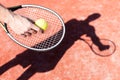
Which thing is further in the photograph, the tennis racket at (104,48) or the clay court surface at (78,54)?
the tennis racket at (104,48)

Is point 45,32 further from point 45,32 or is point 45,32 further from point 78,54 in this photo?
point 78,54

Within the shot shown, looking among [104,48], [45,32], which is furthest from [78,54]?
[45,32]

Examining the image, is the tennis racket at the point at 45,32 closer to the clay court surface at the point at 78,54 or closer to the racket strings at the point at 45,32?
the racket strings at the point at 45,32

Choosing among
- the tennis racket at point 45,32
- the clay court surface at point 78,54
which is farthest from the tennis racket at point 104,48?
the tennis racket at point 45,32

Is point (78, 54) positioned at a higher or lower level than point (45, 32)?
lower

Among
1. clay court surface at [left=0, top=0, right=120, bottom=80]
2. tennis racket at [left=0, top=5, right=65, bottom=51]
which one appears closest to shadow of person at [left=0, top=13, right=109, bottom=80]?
clay court surface at [left=0, top=0, right=120, bottom=80]

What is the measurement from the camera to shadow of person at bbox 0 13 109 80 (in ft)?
22.2

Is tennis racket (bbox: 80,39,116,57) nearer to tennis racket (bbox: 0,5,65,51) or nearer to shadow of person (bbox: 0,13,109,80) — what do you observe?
shadow of person (bbox: 0,13,109,80)

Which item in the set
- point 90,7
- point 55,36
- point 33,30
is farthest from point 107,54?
point 33,30

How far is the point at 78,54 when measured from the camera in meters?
6.90

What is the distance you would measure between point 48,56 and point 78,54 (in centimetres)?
74

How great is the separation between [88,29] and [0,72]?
98.3 inches

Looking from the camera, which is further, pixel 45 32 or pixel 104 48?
pixel 104 48

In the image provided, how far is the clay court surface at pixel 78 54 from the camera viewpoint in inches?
258
